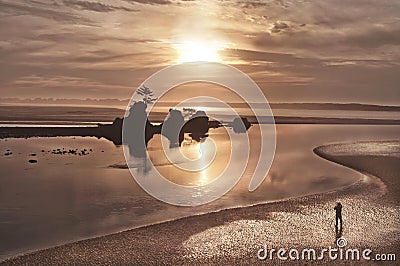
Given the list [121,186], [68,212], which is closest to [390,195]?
[121,186]

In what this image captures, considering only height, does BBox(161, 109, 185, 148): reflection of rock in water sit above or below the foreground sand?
above

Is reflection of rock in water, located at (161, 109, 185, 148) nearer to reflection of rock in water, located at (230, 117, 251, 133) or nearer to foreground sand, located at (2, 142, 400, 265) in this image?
reflection of rock in water, located at (230, 117, 251, 133)

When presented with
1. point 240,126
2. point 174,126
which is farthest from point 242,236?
point 240,126

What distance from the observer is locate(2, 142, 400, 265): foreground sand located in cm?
2105

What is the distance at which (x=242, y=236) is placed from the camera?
24.2 m

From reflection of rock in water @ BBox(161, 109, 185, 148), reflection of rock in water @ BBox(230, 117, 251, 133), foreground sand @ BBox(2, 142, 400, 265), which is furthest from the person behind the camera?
reflection of rock in water @ BBox(230, 117, 251, 133)

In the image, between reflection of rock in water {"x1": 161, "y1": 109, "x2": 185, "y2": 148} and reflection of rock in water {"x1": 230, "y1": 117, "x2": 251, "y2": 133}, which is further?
reflection of rock in water {"x1": 230, "y1": 117, "x2": 251, "y2": 133}

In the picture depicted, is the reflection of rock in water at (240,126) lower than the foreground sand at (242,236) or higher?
higher

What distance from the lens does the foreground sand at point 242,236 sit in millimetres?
21047

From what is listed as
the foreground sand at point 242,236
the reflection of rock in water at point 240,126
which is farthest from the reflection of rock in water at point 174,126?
the foreground sand at point 242,236

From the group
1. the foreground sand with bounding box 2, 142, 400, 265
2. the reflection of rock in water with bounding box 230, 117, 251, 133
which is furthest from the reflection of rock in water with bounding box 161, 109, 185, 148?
the foreground sand with bounding box 2, 142, 400, 265

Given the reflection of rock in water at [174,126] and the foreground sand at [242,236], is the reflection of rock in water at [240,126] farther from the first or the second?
the foreground sand at [242,236]

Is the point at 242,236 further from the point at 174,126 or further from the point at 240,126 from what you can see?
the point at 240,126

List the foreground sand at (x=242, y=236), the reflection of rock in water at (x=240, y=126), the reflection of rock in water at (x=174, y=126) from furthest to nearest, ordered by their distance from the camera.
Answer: the reflection of rock in water at (x=240, y=126) < the reflection of rock in water at (x=174, y=126) < the foreground sand at (x=242, y=236)
